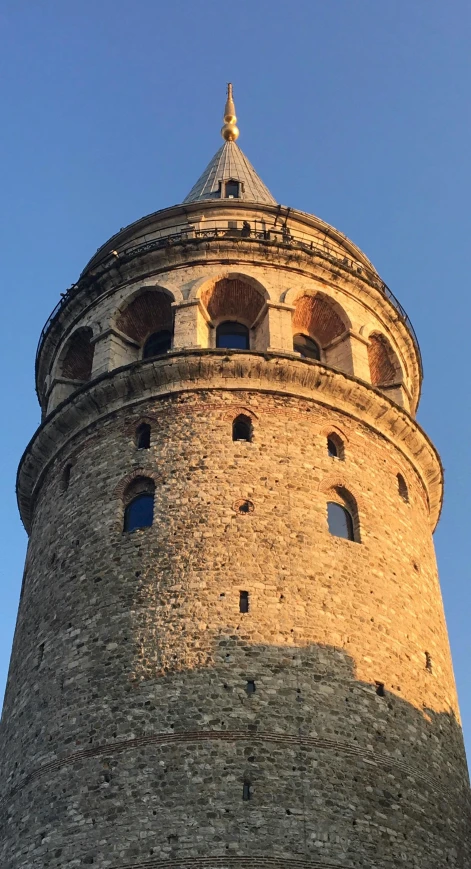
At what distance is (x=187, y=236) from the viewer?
22734mm

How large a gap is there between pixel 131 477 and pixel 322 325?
6.16 meters

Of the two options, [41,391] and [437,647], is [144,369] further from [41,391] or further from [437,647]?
[437,647]

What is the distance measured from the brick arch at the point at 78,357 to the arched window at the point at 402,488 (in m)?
6.95

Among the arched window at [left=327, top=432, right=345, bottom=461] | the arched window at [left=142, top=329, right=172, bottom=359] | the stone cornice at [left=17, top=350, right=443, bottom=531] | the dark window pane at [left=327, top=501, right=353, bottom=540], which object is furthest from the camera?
the arched window at [left=142, top=329, right=172, bottom=359]

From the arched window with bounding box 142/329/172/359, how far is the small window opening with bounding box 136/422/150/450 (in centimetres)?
282

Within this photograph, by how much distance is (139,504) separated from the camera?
18.5m

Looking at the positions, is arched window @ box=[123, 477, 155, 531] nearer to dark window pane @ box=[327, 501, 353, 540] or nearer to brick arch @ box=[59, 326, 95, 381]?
dark window pane @ box=[327, 501, 353, 540]

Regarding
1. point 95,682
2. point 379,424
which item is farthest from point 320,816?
point 379,424

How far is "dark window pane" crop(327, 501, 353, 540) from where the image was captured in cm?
1847

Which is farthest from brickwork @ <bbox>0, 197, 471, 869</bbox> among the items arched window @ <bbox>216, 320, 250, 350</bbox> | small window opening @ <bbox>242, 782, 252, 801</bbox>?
arched window @ <bbox>216, 320, 250, 350</bbox>

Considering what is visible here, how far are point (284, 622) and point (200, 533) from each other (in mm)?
2039

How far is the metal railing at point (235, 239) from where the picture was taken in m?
22.4

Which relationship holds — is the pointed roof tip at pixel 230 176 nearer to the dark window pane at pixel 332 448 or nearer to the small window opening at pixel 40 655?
the dark window pane at pixel 332 448

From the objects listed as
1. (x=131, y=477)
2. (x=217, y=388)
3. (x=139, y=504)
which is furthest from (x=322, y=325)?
(x=139, y=504)
